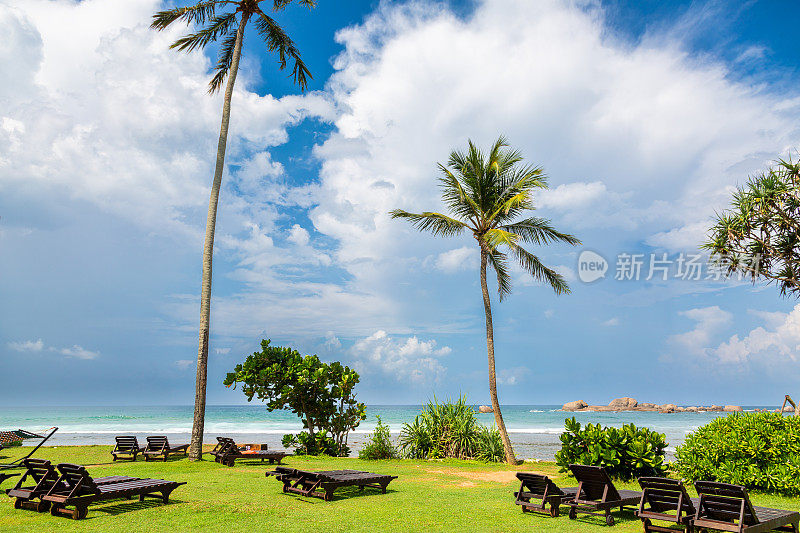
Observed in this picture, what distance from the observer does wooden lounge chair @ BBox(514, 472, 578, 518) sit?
8.19 metres

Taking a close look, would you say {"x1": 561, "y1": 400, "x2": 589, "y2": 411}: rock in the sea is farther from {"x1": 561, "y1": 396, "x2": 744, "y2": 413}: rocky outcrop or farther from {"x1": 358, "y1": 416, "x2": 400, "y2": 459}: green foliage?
{"x1": 358, "y1": 416, "x2": 400, "y2": 459}: green foliage

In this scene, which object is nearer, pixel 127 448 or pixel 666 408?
pixel 127 448

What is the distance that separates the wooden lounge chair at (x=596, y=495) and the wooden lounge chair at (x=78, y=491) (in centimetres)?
652

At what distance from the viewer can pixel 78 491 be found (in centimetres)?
747

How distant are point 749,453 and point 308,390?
11554 mm

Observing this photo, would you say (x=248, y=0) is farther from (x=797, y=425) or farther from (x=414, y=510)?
(x=797, y=425)

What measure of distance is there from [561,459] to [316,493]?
220 inches

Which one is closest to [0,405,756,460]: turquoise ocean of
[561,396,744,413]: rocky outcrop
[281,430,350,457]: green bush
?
[281,430,350,457]: green bush

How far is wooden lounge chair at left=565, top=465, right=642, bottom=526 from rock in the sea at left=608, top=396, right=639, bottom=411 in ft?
329

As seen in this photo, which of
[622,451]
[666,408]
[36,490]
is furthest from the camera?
[666,408]

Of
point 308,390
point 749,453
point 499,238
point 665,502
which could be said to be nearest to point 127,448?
point 308,390

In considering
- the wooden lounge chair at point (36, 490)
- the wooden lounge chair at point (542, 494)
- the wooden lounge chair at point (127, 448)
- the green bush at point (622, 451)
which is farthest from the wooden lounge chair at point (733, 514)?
the wooden lounge chair at point (127, 448)

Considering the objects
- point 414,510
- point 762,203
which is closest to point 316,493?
point 414,510

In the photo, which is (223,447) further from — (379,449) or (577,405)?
(577,405)
